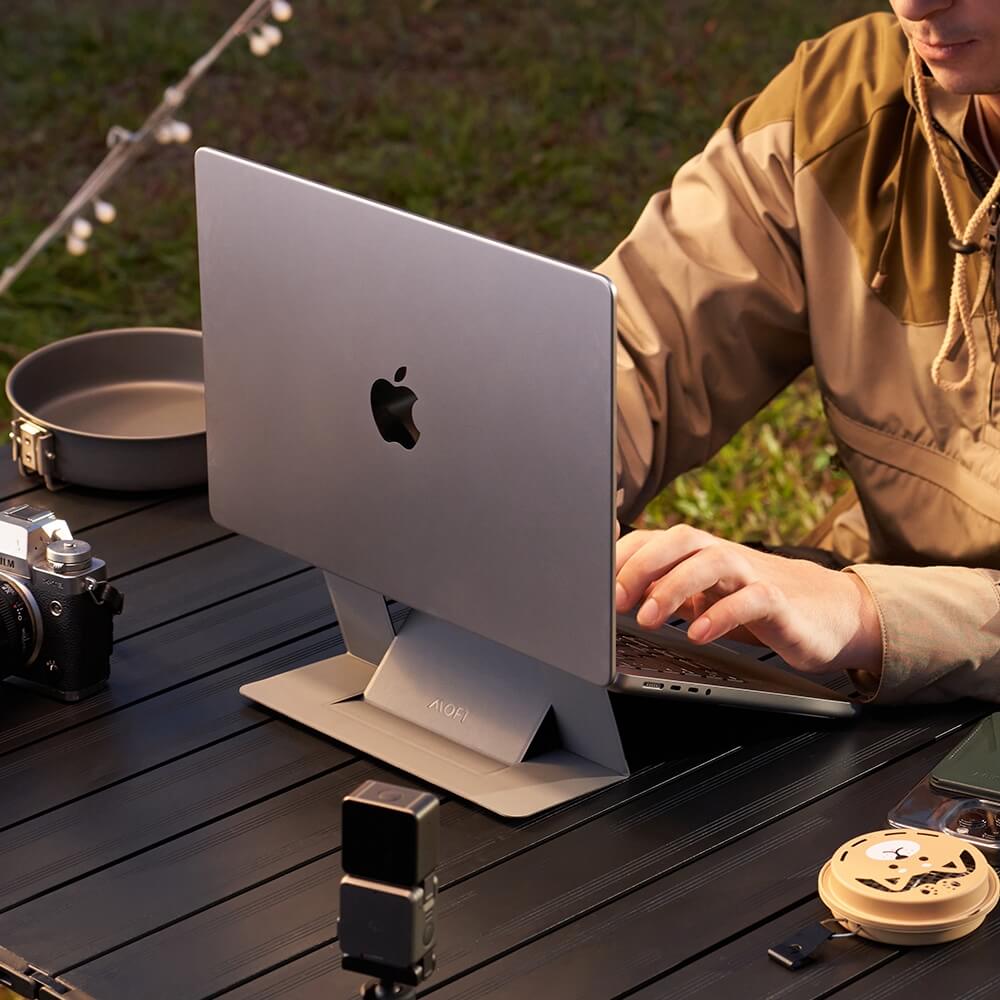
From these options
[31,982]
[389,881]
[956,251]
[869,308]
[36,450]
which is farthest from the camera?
[36,450]

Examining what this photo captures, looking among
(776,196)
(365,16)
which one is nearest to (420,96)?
(365,16)

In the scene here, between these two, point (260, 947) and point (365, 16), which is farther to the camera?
point (365, 16)

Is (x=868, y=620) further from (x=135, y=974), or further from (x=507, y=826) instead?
(x=135, y=974)

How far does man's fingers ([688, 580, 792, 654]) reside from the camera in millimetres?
1586

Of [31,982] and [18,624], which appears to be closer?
[31,982]

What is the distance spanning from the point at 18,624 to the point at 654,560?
576 millimetres

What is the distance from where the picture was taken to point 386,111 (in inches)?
214

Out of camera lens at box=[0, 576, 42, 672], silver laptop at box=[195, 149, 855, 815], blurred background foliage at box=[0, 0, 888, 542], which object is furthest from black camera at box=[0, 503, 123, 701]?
blurred background foliage at box=[0, 0, 888, 542]

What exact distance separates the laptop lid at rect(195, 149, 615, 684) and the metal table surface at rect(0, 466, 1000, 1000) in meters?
0.16

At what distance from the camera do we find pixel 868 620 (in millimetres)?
1712

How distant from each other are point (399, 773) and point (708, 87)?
14.0 feet

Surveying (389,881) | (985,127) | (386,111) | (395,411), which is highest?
(985,127)

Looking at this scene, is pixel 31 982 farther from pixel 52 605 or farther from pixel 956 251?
pixel 956 251

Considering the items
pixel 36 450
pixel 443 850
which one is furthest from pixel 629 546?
pixel 36 450
